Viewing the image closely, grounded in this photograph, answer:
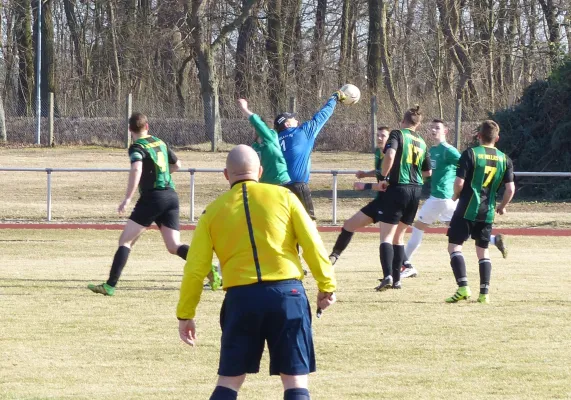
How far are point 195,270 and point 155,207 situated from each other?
567 centimetres

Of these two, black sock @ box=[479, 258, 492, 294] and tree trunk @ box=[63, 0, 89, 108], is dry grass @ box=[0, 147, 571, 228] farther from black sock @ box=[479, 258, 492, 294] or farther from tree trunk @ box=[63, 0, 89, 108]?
tree trunk @ box=[63, 0, 89, 108]

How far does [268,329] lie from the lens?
5.39m

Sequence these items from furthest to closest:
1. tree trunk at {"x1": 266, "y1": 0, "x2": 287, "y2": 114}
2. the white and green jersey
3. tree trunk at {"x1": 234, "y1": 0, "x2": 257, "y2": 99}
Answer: tree trunk at {"x1": 234, "y1": 0, "x2": 257, "y2": 99} → tree trunk at {"x1": 266, "y1": 0, "x2": 287, "y2": 114} → the white and green jersey

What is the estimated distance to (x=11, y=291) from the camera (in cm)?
1163

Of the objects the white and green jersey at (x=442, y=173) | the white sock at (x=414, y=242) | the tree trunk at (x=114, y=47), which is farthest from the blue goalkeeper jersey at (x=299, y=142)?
the tree trunk at (x=114, y=47)

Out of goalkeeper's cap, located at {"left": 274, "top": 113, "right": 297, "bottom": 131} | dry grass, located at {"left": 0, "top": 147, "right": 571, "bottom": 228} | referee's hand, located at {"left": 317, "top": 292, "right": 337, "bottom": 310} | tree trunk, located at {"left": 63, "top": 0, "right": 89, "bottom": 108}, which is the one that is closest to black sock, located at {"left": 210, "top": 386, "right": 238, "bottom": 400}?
referee's hand, located at {"left": 317, "top": 292, "right": 337, "bottom": 310}

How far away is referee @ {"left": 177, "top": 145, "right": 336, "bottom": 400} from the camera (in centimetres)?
537

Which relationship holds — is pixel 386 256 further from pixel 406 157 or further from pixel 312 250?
pixel 312 250

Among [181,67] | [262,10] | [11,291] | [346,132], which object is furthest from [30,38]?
[11,291]

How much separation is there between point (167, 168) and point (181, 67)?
32610mm

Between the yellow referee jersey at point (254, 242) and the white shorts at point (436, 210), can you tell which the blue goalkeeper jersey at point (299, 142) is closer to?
the white shorts at point (436, 210)

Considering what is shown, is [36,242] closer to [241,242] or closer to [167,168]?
[167,168]

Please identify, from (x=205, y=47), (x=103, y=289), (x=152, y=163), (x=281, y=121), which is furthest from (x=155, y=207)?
(x=205, y=47)

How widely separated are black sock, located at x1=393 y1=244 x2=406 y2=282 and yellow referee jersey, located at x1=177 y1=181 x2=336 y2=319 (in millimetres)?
6370
